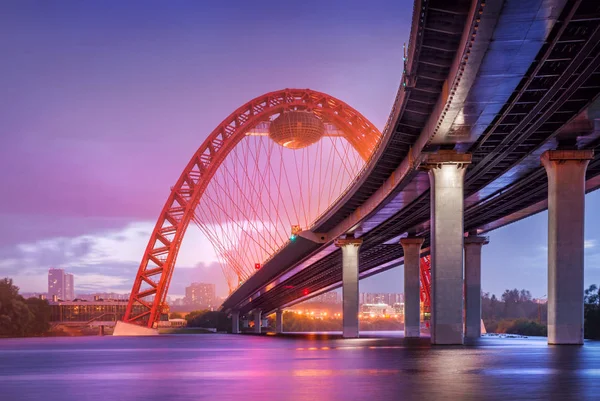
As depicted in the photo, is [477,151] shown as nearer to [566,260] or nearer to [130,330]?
[566,260]

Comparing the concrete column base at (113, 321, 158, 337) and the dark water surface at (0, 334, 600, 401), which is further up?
the dark water surface at (0, 334, 600, 401)

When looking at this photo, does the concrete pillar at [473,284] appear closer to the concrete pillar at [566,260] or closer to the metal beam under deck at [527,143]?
the metal beam under deck at [527,143]

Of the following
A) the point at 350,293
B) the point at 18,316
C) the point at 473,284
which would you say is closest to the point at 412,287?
the point at 473,284

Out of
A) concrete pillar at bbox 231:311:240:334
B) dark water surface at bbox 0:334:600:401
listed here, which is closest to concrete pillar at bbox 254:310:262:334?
concrete pillar at bbox 231:311:240:334

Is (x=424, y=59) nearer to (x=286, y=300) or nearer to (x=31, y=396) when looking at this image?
(x=31, y=396)

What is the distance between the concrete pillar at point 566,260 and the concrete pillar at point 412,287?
44.9 metres

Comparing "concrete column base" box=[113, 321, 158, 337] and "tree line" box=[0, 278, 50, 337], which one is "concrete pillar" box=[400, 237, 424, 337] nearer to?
"concrete column base" box=[113, 321, 158, 337]

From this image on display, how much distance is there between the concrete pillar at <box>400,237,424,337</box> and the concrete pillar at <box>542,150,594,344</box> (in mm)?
44923

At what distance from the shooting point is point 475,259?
3433 inches

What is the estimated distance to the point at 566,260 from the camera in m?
41.7

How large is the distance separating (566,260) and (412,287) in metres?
45.9

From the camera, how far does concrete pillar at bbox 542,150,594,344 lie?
41281 millimetres

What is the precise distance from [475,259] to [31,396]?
7556 cm

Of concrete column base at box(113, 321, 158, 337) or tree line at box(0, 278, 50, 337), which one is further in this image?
tree line at box(0, 278, 50, 337)
